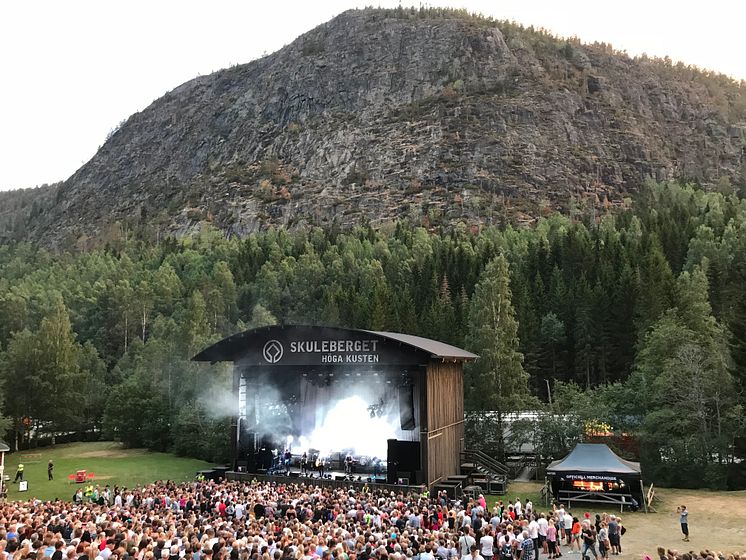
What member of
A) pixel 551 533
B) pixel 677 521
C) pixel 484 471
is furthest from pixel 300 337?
pixel 677 521

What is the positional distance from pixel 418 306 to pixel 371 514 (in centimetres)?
4644

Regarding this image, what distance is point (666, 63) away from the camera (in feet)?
623

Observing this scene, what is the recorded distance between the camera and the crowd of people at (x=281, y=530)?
10.6m

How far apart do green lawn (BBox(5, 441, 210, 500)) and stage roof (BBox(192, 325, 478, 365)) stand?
6821 millimetres

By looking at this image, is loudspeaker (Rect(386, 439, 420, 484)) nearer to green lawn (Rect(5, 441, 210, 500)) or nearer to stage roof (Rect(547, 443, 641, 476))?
stage roof (Rect(547, 443, 641, 476))

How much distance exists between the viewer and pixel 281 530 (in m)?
13.7

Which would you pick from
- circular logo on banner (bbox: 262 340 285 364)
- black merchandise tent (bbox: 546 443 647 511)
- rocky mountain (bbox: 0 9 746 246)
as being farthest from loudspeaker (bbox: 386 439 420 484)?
rocky mountain (bbox: 0 9 746 246)

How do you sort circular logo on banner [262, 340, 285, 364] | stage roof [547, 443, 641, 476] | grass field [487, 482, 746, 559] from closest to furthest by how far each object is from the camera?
grass field [487, 482, 746, 559], stage roof [547, 443, 641, 476], circular logo on banner [262, 340, 285, 364]

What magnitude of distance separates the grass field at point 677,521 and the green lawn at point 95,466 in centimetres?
1705

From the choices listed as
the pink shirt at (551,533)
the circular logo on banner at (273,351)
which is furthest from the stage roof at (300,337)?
the pink shirt at (551,533)

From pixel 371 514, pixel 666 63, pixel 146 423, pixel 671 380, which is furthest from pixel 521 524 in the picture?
pixel 666 63

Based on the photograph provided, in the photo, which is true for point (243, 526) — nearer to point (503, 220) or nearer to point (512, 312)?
point (512, 312)

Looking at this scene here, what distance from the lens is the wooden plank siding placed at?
25750 mm

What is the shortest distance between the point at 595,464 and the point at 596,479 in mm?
532
